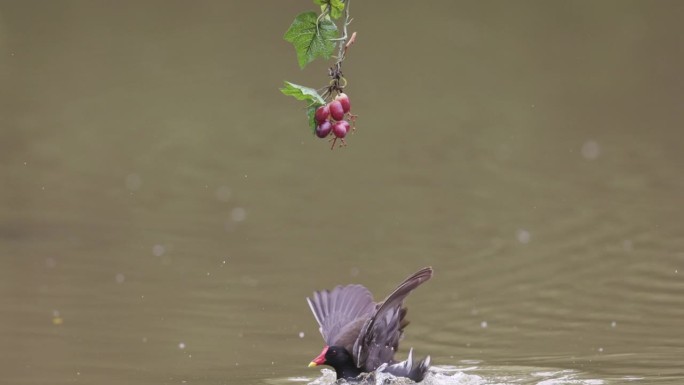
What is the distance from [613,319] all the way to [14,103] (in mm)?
6717

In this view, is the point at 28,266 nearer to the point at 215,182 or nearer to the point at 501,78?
the point at 215,182

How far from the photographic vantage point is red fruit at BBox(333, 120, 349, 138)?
3.07 meters

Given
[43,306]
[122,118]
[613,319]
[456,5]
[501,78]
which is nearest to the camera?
[613,319]

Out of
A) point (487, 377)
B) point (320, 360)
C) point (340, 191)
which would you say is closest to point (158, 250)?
point (340, 191)

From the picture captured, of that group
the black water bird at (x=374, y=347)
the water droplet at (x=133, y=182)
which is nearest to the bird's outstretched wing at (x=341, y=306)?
the black water bird at (x=374, y=347)

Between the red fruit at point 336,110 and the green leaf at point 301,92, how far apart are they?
8cm

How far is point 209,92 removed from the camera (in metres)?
11.3

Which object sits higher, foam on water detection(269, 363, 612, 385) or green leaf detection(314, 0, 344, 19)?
green leaf detection(314, 0, 344, 19)

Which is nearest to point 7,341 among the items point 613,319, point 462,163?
point 613,319

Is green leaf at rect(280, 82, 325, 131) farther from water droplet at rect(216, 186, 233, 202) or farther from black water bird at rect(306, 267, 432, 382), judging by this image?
water droplet at rect(216, 186, 233, 202)

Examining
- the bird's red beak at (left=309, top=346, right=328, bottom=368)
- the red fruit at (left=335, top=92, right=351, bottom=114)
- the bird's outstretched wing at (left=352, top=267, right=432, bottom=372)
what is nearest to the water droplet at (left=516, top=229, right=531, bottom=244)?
the bird's outstretched wing at (left=352, top=267, right=432, bottom=372)

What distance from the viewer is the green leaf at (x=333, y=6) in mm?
2926

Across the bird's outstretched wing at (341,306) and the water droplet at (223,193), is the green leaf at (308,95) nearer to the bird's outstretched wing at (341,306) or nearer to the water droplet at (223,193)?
the bird's outstretched wing at (341,306)

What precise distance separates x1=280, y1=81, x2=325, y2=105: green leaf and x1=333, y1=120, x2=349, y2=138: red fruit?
0.10m
